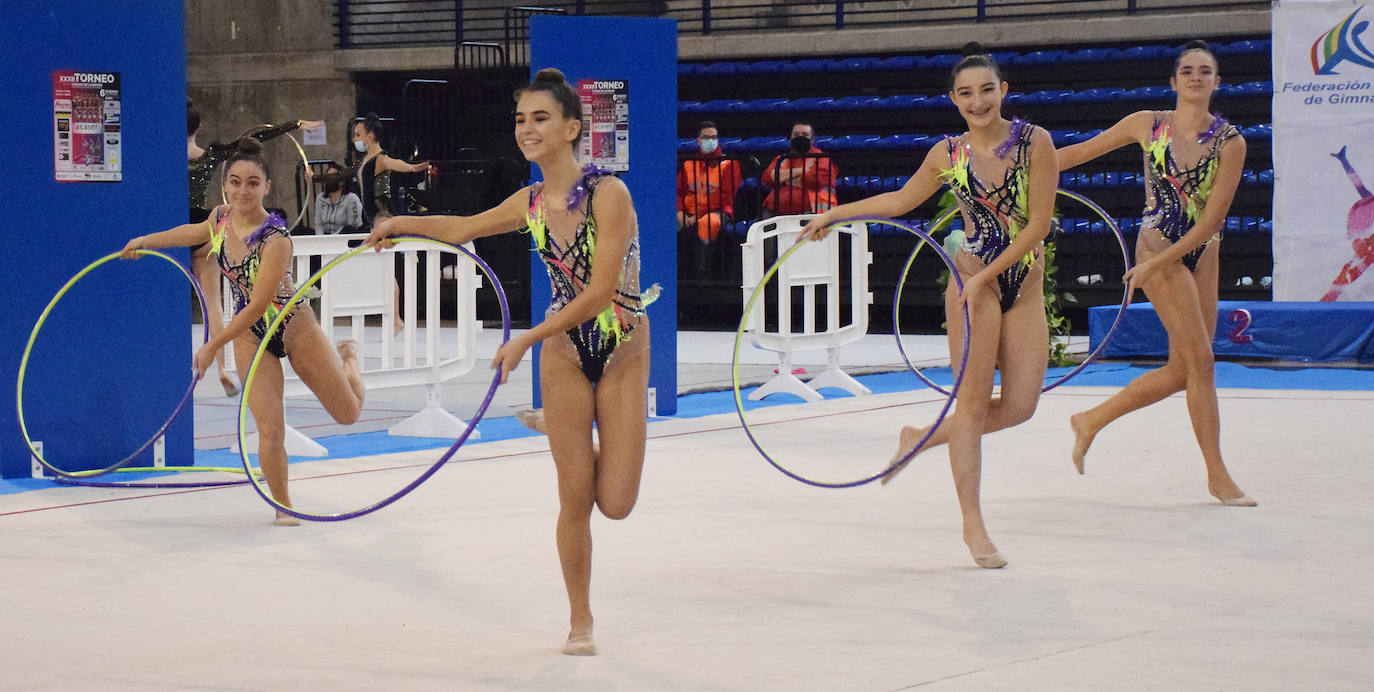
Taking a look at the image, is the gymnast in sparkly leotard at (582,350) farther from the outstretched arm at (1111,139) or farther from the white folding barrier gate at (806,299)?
the white folding barrier gate at (806,299)

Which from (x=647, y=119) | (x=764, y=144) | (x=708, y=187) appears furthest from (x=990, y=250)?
(x=764, y=144)

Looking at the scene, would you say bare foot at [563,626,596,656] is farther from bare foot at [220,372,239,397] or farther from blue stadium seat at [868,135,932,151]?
blue stadium seat at [868,135,932,151]

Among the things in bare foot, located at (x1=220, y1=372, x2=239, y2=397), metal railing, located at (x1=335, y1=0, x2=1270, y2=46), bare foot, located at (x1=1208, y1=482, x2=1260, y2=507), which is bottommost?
bare foot, located at (x1=1208, y1=482, x2=1260, y2=507)

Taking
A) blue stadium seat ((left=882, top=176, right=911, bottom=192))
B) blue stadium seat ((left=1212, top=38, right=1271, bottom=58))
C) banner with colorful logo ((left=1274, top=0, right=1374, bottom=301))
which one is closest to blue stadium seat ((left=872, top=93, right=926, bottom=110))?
blue stadium seat ((left=882, top=176, right=911, bottom=192))

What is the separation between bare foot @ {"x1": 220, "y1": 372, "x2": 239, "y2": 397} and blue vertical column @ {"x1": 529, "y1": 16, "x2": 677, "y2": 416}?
192cm

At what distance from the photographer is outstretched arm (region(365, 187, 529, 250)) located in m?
3.90

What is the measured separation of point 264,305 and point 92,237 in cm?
148

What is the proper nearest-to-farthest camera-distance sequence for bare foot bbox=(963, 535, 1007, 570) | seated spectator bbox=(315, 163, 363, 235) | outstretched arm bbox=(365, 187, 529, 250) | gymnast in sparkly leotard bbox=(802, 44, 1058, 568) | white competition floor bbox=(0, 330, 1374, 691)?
1. white competition floor bbox=(0, 330, 1374, 691)
2. outstretched arm bbox=(365, 187, 529, 250)
3. bare foot bbox=(963, 535, 1007, 570)
4. gymnast in sparkly leotard bbox=(802, 44, 1058, 568)
5. seated spectator bbox=(315, 163, 363, 235)

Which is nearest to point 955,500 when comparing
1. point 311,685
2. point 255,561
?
point 255,561

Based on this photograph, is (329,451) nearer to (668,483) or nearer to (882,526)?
(668,483)

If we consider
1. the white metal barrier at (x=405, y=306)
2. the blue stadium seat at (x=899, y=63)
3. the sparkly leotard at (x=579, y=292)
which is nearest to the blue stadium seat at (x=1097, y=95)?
the blue stadium seat at (x=899, y=63)

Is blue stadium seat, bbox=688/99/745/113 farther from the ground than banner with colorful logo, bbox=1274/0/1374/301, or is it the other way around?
blue stadium seat, bbox=688/99/745/113

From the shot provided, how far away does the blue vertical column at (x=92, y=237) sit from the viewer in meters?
6.26

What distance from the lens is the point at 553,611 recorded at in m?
4.12
